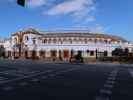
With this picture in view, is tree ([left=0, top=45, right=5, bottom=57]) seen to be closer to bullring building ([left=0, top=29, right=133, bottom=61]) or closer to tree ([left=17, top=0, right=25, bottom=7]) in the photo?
bullring building ([left=0, top=29, right=133, bottom=61])

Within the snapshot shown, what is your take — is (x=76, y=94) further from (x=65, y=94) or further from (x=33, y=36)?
(x=33, y=36)

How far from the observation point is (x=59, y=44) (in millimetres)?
95562

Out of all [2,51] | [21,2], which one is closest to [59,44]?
[2,51]

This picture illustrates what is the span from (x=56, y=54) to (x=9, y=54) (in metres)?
23.2

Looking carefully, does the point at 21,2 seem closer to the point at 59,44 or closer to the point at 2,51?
the point at 59,44

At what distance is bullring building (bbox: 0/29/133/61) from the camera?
92.4m

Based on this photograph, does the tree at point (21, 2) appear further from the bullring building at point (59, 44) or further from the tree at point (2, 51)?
the tree at point (2, 51)

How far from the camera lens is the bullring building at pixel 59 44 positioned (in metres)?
92.4

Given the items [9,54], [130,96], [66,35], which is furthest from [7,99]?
[9,54]

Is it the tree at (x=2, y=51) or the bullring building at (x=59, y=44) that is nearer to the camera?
the bullring building at (x=59, y=44)

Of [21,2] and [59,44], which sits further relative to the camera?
[59,44]

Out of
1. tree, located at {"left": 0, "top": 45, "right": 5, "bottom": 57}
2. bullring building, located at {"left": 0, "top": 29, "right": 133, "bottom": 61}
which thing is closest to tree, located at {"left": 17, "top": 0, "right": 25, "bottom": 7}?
bullring building, located at {"left": 0, "top": 29, "right": 133, "bottom": 61}

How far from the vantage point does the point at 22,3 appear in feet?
54.4

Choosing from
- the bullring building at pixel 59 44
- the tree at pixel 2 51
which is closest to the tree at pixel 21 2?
the bullring building at pixel 59 44
